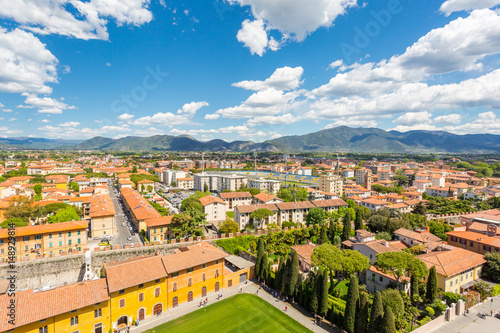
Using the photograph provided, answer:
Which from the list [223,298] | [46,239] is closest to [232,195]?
[223,298]

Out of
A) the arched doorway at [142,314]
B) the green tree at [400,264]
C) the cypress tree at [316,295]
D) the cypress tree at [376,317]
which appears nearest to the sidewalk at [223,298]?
the arched doorway at [142,314]

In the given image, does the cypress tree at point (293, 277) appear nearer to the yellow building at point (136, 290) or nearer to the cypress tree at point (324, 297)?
the cypress tree at point (324, 297)

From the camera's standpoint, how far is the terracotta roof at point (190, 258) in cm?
2770

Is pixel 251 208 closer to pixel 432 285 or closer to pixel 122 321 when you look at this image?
pixel 122 321

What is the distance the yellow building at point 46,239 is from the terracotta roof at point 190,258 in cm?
1720

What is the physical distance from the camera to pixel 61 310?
20.8 meters

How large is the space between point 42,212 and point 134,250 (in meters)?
26.9

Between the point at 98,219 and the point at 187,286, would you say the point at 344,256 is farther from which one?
the point at 98,219

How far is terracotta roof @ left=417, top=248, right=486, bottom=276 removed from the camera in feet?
92.7

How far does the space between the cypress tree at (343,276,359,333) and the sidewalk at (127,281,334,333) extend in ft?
7.69

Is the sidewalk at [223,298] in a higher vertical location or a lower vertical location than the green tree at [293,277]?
lower

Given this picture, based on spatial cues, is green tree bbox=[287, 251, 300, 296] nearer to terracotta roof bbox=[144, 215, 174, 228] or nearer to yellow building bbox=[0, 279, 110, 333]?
yellow building bbox=[0, 279, 110, 333]

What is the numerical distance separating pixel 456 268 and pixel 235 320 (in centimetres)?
2558

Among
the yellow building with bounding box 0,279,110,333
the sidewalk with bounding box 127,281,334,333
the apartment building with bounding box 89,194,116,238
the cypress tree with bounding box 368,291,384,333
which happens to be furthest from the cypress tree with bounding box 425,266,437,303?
the apartment building with bounding box 89,194,116,238
